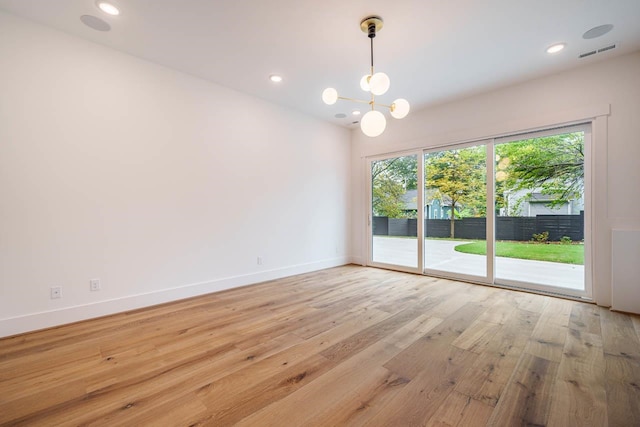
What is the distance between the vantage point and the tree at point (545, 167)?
356cm

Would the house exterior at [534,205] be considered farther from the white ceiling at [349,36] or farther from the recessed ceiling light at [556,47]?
the recessed ceiling light at [556,47]

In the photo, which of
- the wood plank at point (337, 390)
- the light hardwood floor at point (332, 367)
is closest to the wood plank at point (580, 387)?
the light hardwood floor at point (332, 367)

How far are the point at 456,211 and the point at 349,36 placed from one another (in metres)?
3.18

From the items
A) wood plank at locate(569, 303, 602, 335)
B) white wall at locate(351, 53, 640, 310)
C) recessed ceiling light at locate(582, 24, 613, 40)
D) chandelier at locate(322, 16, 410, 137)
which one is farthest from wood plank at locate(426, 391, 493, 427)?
recessed ceiling light at locate(582, 24, 613, 40)

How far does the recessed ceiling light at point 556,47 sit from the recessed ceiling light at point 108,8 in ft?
14.5

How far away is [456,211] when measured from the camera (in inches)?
179

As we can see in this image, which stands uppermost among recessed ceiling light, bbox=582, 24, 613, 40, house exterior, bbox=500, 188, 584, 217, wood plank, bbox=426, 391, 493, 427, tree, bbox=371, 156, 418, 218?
recessed ceiling light, bbox=582, 24, 613, 40

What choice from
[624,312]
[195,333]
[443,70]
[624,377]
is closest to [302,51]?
[443,70]

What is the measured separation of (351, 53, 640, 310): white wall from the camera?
3.11 metres

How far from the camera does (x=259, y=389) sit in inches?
67.3

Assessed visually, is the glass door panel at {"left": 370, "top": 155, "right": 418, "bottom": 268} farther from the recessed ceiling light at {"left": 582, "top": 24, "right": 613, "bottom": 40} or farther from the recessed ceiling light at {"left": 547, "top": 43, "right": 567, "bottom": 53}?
the recessed ceiling light at {"left": 582, "top": 24, "right": 613, "bottom": 40}

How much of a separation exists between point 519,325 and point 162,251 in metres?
4.04

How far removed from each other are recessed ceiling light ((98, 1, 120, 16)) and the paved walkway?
497cm

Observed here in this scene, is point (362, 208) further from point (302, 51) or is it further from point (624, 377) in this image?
point (624, 377)
